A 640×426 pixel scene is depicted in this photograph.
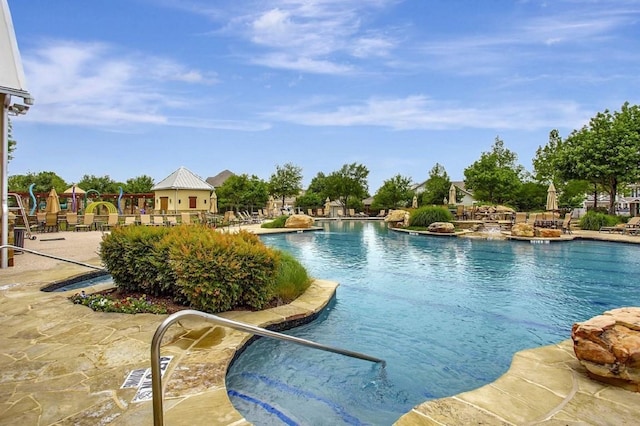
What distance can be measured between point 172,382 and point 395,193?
137 ft

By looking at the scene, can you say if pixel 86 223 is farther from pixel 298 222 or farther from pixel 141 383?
pixel 141 383

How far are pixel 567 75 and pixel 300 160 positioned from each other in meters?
36.8

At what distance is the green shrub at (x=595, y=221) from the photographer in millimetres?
21328

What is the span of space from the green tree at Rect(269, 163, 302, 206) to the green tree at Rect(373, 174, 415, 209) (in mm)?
11727

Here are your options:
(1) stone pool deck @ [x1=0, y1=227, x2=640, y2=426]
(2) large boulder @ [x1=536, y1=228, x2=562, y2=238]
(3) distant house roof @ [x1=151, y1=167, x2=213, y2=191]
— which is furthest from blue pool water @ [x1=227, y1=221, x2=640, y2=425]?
(3) distant house roof @ [x1=151, y1=167, x2=213, y2=191]

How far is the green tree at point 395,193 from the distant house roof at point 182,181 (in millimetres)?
20052

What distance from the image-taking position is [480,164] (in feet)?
117

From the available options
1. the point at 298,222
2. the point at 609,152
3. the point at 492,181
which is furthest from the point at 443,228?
the point at 492,181

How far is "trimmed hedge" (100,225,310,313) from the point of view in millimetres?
5367

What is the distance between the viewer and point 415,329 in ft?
19.5

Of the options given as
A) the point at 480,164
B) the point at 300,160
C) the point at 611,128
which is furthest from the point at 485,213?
the point at 300,160

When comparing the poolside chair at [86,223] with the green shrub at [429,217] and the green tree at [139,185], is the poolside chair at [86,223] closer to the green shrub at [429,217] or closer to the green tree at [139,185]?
the green shrub at [429,217]

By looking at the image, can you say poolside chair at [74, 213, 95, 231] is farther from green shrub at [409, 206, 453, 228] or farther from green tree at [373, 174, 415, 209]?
green tree at [373, 174, 415, 209]

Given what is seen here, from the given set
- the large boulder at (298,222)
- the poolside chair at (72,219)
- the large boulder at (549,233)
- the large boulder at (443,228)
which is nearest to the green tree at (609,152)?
the large boulder at (549,233)
